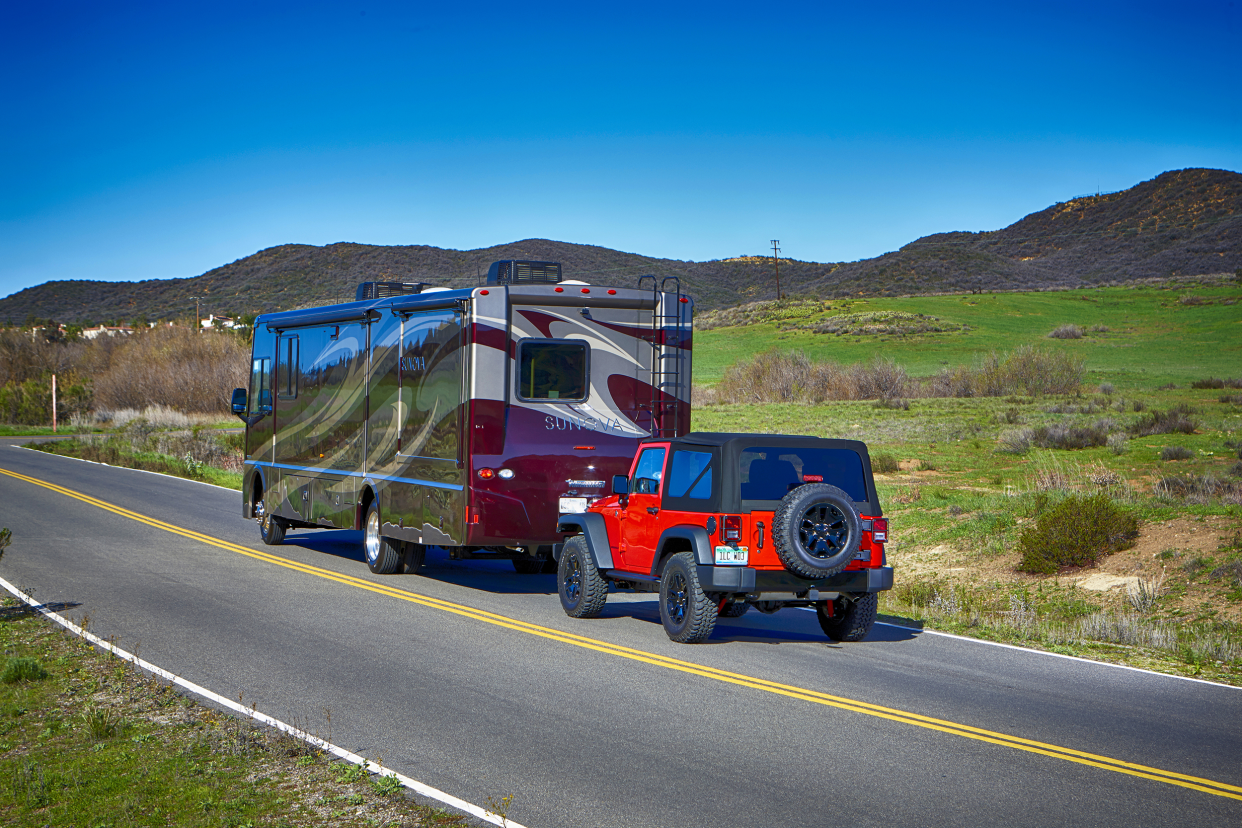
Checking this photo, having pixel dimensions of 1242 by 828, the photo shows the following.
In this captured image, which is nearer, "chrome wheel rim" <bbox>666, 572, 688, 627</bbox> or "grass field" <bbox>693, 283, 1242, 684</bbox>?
"chrome wheel rim" <bbox>666, 572, 688, 627</bbox>

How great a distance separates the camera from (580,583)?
12.2 meters

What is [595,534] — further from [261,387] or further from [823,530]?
[261,387]

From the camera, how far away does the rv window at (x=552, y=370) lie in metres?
13.5

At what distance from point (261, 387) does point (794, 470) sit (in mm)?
11374

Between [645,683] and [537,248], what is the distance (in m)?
92.1

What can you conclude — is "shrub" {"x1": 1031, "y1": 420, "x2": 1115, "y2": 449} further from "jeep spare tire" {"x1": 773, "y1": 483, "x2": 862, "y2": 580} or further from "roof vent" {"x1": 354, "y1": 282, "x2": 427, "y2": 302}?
"jeep spare tire" {"x1": 773, "y1": 483, "x2": 862, "y2": 580}

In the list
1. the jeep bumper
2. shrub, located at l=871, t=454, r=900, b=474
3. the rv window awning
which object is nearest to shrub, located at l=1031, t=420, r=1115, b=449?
shrub, located at l=871, t=454, r=900, b=474

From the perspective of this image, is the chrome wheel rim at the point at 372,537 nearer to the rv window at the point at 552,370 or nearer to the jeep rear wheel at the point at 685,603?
the rv window at the point at 552,370

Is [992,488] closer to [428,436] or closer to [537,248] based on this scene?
[428,436]

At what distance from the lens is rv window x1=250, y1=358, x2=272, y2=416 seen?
18.8 meters

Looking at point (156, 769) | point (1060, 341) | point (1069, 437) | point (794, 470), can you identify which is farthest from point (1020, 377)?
point (156, 769)

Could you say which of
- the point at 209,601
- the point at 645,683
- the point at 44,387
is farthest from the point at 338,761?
the point at 44,387

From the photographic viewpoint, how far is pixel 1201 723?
8211 mm

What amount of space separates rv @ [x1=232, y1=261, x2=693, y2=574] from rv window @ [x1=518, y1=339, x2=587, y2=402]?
1 centimetres
